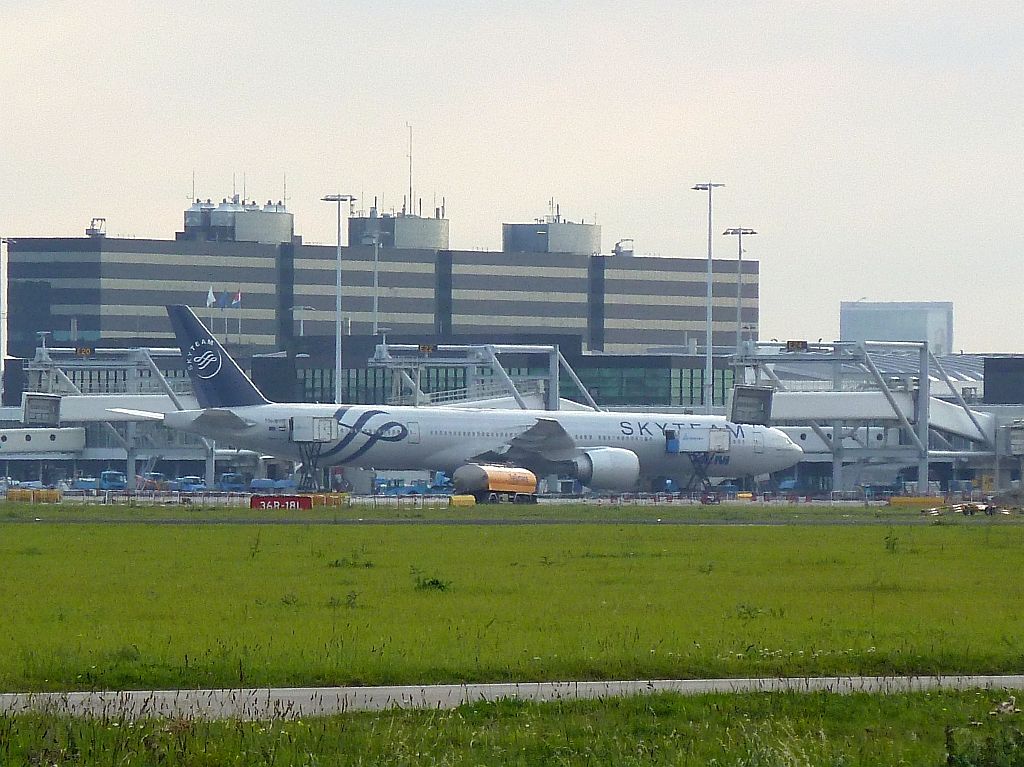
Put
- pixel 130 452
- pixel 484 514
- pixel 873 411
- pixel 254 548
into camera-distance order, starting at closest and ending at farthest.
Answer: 1. pixel 254 548
2. pixel 484 514
3. pixel 873 411
4. pixel 130 452

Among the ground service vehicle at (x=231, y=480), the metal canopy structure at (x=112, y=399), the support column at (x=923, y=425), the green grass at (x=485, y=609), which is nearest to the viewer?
the green grass at (x=485, y=609)

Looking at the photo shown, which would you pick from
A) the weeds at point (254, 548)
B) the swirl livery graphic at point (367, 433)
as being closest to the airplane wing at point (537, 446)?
the swirl livery graphic at point (367, 433)

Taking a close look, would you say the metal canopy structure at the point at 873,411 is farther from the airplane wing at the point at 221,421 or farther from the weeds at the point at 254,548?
the weeds at the point at 254,548

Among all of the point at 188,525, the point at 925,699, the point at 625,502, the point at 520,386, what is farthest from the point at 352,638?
the point at 520,386

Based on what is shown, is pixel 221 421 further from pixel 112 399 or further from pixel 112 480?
pixel 112 480

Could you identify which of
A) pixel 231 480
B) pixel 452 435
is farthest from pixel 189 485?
pixel 452 435

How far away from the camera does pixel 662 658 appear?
24797 mm

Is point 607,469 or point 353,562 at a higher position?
point 607,469

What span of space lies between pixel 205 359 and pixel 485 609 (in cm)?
6402

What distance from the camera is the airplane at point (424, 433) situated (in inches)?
3578

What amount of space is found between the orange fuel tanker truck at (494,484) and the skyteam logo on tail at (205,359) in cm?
1466

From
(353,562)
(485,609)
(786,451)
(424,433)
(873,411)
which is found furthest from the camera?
(873,411)

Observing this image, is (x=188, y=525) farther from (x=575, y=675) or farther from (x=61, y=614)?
(x=575, y=675)

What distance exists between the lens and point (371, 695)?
21719 millimetres
